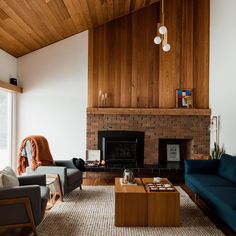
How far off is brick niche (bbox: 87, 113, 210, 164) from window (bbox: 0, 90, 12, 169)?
172cm

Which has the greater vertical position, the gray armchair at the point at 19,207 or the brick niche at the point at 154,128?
the brick niche at the point at 154,128

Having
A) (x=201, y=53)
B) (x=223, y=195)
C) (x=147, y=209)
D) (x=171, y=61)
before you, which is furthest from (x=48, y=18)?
(x=223, y=195)

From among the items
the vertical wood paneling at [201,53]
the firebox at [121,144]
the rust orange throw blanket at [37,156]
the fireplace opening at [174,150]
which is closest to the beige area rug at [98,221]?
the rust orange throw blanket at [37,156]

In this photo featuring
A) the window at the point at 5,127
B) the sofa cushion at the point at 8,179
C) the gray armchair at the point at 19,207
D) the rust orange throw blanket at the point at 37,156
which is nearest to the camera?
the gray armchair at the point at 19,207

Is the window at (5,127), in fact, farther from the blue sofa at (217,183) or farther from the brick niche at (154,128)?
the blue sofa at (217,183)

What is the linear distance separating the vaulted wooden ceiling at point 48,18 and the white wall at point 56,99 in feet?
0.91

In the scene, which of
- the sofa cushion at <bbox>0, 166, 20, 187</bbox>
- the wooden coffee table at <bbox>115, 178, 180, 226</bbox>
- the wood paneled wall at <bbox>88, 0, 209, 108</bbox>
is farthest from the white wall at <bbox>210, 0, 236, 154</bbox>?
the sofa cushion at <bbox>0, 166, 20, 187</bbox>

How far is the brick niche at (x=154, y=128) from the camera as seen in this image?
22.0ft

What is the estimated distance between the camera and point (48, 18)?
5.32 m

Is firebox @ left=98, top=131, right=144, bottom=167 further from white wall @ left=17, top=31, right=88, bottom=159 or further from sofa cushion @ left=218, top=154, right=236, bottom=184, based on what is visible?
sofa cushion @ left=218, top=154, right=236, bottom=184

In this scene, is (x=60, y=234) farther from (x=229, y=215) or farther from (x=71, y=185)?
(x=229, y=215)

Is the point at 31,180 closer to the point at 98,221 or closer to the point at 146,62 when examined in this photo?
the point at 98,221

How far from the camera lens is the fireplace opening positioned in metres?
6.89

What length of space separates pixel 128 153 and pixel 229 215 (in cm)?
372
